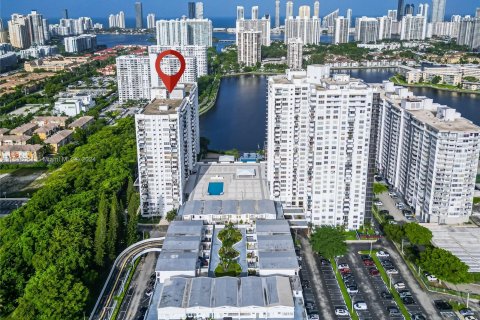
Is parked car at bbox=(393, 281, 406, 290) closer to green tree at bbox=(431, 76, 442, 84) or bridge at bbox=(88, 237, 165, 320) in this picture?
bridge at bbox=(88, 237, 165, 320)

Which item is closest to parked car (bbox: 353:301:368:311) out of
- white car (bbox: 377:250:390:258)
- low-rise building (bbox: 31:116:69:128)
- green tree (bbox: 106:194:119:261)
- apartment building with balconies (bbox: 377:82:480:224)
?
white car (bbox: 377:250:390:258)

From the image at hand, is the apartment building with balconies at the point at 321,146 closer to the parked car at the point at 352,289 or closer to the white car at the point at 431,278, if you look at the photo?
the white car at the point at 431,278

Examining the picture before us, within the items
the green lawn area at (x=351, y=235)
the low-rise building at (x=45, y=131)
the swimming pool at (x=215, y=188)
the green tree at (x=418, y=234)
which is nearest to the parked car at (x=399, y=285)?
the green tree at (x=418, y=234)

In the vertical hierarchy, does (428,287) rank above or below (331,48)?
below

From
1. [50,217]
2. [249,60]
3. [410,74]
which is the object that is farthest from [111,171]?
[249,60]

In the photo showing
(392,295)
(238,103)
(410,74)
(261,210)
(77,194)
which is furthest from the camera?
(410,74)

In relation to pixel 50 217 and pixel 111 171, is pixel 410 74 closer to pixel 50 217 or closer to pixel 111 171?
pixel 111 171
